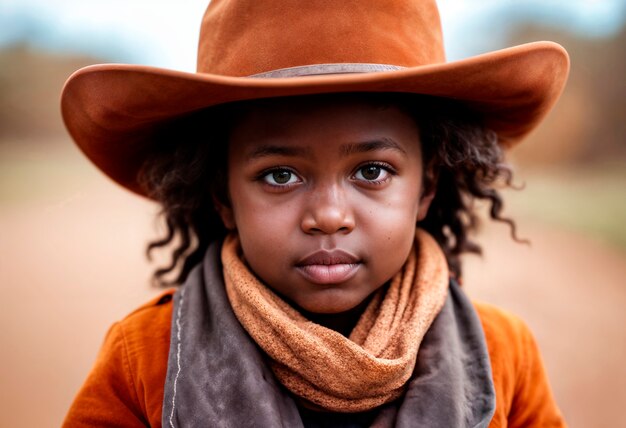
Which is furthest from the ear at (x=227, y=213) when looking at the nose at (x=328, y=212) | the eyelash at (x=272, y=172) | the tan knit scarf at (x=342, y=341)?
the nose at (x=328, y=212)

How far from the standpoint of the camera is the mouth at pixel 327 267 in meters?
1.46

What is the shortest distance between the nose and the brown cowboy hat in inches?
9.1

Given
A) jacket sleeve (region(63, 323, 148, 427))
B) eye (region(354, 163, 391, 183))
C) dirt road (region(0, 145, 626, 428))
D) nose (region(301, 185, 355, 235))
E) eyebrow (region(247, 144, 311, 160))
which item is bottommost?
dirt road (region(0, 145, 626, 428))

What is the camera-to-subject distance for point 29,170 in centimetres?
700

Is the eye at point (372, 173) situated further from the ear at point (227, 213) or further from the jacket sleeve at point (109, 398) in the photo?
the jacket sleeve at point (109, 398)

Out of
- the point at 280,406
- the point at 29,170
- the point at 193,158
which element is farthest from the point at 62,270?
the point at 280,406

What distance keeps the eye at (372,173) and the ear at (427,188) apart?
0.79 feet

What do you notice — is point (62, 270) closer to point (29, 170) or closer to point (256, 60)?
point (29, 170)

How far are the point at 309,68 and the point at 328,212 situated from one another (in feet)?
1.05

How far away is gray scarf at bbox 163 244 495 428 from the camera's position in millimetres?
1419

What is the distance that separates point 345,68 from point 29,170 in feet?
21.2

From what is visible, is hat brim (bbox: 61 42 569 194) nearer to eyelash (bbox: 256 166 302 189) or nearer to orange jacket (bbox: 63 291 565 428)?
eyelash (bbox: 256 166 302 189)

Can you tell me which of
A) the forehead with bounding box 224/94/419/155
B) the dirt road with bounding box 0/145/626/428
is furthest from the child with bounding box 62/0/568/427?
the dirt road with bounding box 0/145/626/428

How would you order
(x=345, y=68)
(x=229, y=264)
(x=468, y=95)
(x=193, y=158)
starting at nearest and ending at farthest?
(x=345, y=68) → (x=468, y=95) → (x=229, y=264) → (x=193, y=158)
